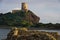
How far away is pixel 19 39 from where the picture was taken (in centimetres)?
1980

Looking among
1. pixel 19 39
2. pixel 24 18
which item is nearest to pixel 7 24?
pixel 24 18

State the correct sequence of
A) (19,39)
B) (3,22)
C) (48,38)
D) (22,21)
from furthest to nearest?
(22,21) < (3,22) < (19,39) < (48,38)

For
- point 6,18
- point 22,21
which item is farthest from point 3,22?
point 22,21

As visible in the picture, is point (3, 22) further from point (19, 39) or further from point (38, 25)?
point (19, 39)

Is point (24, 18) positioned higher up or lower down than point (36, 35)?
lower down

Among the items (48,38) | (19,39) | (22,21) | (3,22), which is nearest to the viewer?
(48,38)

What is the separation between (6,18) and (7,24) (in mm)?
2706

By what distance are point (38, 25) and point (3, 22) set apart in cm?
1545

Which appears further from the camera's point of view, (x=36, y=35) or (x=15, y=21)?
(x=15, y=21)

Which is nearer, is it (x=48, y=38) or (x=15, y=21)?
(x=48, y=38)

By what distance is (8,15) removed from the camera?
12631 cm

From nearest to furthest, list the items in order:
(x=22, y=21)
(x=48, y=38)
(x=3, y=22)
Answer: (x=48, y=38) < (x=3, y=22) < (x=22, y=21)

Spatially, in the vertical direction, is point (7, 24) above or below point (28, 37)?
below

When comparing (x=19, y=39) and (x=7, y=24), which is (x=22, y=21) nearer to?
(x=7, y=24)
